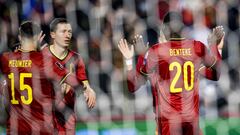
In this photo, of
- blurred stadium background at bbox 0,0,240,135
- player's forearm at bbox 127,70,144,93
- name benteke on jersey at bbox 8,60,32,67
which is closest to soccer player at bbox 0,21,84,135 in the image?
name benteke on jersey at bbox 8,60,32,67

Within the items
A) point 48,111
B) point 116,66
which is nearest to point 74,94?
point 48,111

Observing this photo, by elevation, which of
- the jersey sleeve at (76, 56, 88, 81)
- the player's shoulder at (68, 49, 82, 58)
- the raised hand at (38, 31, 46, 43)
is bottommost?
the jersey sleeve at (76, 56, 88, 81)

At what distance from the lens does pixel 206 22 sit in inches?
68.9

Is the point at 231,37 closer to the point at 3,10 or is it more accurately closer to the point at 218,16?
the point at 218,16

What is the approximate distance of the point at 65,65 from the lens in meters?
1.52

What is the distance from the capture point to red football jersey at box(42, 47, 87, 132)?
1.53 metres

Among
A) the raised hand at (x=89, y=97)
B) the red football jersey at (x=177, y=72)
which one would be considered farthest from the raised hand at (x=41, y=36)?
the red football jersey at (x=177, y=72)

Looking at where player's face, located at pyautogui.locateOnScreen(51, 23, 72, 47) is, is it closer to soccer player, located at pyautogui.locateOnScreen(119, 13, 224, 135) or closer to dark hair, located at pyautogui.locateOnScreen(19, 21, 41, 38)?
dark hair, located at pyautogui.locateOnScreen(19, 21, 41, 38)

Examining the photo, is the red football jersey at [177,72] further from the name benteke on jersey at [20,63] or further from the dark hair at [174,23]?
the name benteke on jersey at [20,63]

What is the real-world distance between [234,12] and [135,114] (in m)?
0.58

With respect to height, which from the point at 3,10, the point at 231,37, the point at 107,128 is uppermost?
the point at 3,10

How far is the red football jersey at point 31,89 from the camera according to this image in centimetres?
147

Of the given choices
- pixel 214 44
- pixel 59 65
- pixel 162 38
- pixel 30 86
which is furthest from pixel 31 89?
pixel 214 44

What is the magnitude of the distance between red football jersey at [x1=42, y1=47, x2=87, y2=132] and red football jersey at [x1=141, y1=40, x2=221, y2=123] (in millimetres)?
223
